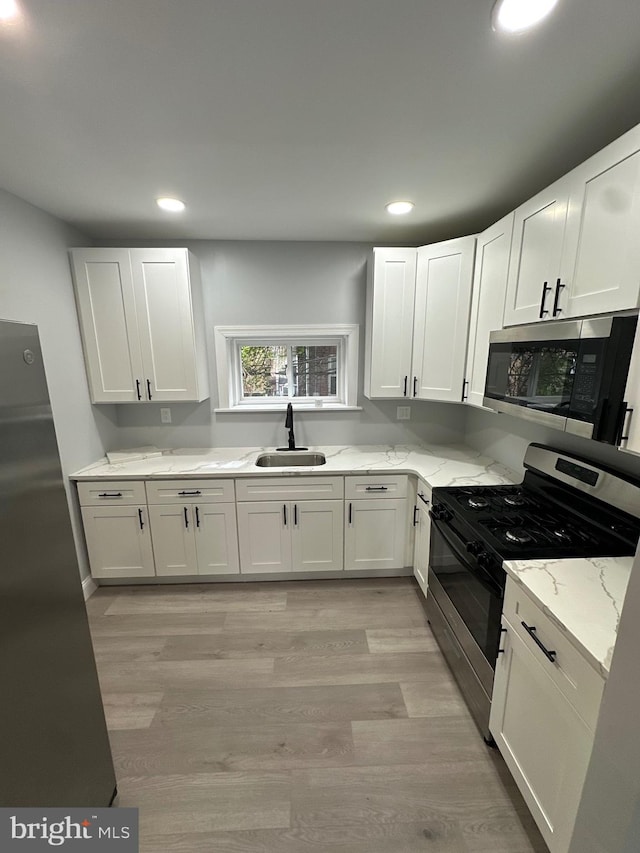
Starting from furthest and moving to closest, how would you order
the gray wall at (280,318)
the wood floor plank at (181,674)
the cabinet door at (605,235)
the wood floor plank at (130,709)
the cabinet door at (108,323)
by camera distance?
the gray wall at (280,318) → the cabinet door at (108,323) → the wood floor plank at (181,674) → the wood floor plank at (130,709) → the cabinet door at (605,235)

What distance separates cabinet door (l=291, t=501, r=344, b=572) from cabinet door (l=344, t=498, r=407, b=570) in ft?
0.21

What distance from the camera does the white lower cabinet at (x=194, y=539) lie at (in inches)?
93.4

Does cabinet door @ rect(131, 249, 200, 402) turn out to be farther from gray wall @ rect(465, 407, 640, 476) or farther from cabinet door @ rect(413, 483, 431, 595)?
gray wall @ rect(465, 407, 640, 476)

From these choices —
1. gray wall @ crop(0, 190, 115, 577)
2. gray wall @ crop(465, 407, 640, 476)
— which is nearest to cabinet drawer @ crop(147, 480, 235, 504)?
gray wall @ crop(0, 190, 115, 577)

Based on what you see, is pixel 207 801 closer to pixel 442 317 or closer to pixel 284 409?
pixel 284 409

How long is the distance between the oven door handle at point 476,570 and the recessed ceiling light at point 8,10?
2.25 metres

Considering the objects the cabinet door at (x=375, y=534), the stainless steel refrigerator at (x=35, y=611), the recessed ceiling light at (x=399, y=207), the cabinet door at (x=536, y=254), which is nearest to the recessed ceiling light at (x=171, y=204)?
the recessed ceiling light at (x=399, y=207)

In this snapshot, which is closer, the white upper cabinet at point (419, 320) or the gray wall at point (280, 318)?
the white upper cabinet at point (419, 320)

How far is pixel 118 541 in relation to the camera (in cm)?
240

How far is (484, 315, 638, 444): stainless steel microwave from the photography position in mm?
1104

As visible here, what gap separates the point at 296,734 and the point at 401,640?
786 millimetres

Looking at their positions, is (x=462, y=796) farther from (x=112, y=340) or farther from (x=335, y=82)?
(x=112, y=340)

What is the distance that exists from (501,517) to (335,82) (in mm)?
1825

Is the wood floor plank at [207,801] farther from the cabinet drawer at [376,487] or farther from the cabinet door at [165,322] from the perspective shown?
the cabinet door at [165,322]
